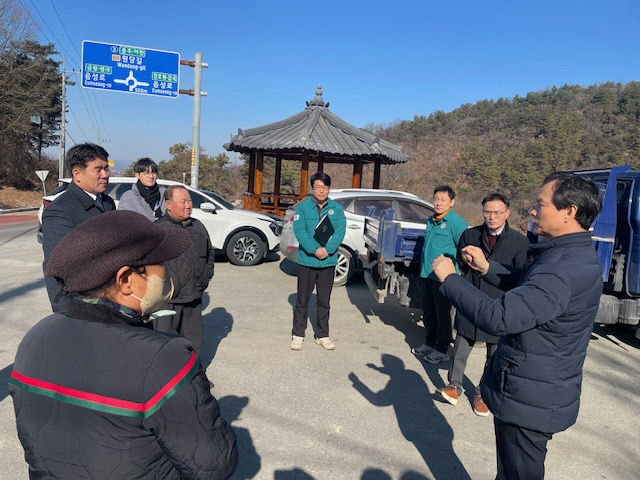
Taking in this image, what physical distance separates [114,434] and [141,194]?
4.09 meters

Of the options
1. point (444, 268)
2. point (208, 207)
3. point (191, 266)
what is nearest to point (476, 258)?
point (444, 268)

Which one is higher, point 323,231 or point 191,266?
point 323,231

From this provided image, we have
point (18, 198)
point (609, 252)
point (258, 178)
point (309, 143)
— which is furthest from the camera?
point (18, 198)

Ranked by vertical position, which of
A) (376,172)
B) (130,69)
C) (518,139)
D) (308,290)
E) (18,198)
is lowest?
(18,198)

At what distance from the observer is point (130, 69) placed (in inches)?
512

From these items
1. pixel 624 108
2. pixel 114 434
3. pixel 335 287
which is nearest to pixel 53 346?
pixel 114 434

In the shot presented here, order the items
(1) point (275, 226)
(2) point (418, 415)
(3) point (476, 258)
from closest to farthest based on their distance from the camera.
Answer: (3) point (476, 258) < (2) point (418, 415) < (1) point (275, 226)

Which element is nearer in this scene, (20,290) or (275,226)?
(20,290)

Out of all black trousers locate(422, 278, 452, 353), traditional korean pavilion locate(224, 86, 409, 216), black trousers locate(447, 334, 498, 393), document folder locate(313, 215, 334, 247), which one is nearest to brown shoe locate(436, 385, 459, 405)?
black trousers locate(447, 334, 498, 393)

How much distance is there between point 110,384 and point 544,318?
150 centimetres

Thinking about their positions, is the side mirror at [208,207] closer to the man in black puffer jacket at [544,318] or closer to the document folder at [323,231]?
the document folder at [323,231]

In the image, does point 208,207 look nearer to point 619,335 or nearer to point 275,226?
point 275,226

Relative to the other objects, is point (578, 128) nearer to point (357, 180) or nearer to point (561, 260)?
point (357, 180)

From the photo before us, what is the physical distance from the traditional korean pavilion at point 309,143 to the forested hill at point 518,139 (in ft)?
46.4
